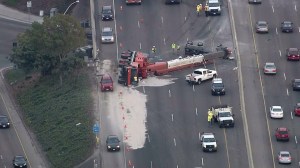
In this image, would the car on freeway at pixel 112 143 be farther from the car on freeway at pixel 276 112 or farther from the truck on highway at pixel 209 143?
the car on freeway at pixel 276 112

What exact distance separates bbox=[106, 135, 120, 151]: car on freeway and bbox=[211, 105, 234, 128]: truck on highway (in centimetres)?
1276

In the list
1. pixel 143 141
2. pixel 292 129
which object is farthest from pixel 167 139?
pixel 292 129

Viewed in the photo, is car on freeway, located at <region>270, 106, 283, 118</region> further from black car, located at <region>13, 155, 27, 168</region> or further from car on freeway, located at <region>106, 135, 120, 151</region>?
black car, located at <region>13, 155, 27, 168</region>

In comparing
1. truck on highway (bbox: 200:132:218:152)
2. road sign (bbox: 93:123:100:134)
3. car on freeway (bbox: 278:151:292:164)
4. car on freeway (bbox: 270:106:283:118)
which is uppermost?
car on freeway (bbox: 270:106:283:118)

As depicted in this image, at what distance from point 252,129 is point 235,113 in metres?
4.65

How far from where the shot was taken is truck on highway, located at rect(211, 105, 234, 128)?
624 feet

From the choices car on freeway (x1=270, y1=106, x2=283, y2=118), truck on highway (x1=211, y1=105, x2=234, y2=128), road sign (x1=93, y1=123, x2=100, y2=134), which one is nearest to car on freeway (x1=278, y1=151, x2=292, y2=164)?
truck on highway (x1=211, y1=105, x2=234, y2=128)

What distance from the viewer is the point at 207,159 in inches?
7195

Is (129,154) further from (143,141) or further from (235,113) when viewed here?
(235,113)

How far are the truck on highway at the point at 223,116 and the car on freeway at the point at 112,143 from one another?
502 inches

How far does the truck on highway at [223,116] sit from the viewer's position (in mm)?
190250

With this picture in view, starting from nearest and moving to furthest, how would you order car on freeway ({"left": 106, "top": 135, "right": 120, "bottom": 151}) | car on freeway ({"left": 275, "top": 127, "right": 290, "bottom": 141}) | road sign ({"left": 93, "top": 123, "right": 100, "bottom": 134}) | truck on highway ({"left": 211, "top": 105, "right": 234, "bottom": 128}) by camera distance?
car on freeway ({"left": 106, "top": 135, "right": 120, "bottom": 151}) → car on freeway ({"left": 275, "top": 127, "right": 290, "bottom": 141}) → road sign ({"left": 93, "top": 123, "right": 100, "bottom": 134}) → truck on highway ({"left": 211, "top": 105, "right": 234, "bottom": 128})

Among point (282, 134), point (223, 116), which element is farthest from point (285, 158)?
point (223, 116)

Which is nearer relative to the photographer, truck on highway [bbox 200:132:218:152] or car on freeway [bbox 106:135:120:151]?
truck on highway [bbox 200:132:218:152]
